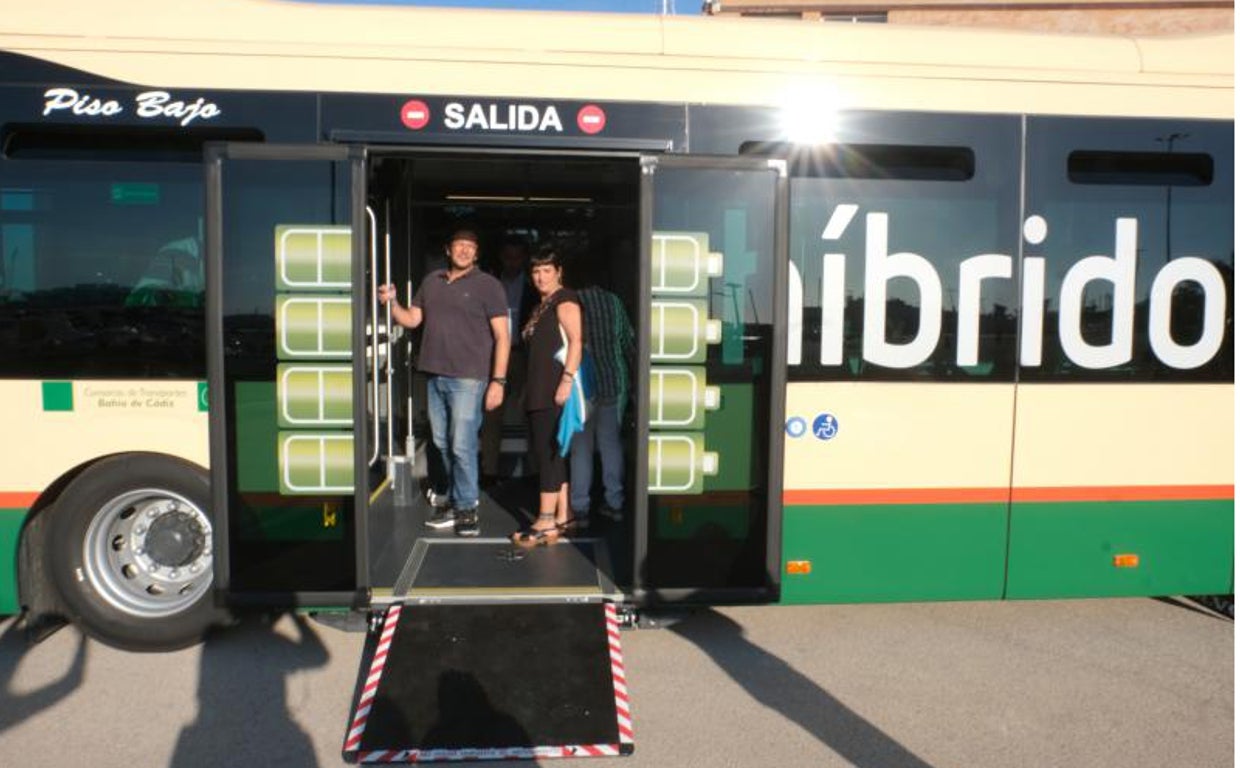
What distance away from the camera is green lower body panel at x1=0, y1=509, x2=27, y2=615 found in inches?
165

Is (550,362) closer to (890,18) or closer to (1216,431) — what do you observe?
(1216,431)

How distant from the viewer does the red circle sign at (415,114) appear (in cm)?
417

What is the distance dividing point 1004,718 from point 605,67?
11.2ft

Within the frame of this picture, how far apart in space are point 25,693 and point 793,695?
3.42 meters

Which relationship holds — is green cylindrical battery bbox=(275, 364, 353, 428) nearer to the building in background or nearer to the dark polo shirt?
the dark polo shirt

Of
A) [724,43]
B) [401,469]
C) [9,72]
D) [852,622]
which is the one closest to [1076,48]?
[724,43]

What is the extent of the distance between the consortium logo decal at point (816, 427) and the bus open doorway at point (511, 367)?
79 cm

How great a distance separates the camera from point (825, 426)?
14.4 ft

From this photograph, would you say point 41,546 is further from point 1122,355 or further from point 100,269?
point 1122,355

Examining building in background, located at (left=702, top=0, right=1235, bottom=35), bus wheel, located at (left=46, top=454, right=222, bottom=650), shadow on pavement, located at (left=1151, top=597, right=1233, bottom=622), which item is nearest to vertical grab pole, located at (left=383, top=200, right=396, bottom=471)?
bus wheel, located at (left=46, top=454, right=222, bottom=650)

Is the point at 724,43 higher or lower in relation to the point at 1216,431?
higher

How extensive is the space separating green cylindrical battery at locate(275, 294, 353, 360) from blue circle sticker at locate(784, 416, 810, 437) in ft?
6.87

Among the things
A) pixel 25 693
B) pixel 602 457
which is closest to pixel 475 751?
pixel 25 693

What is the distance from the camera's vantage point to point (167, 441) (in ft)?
13.8
